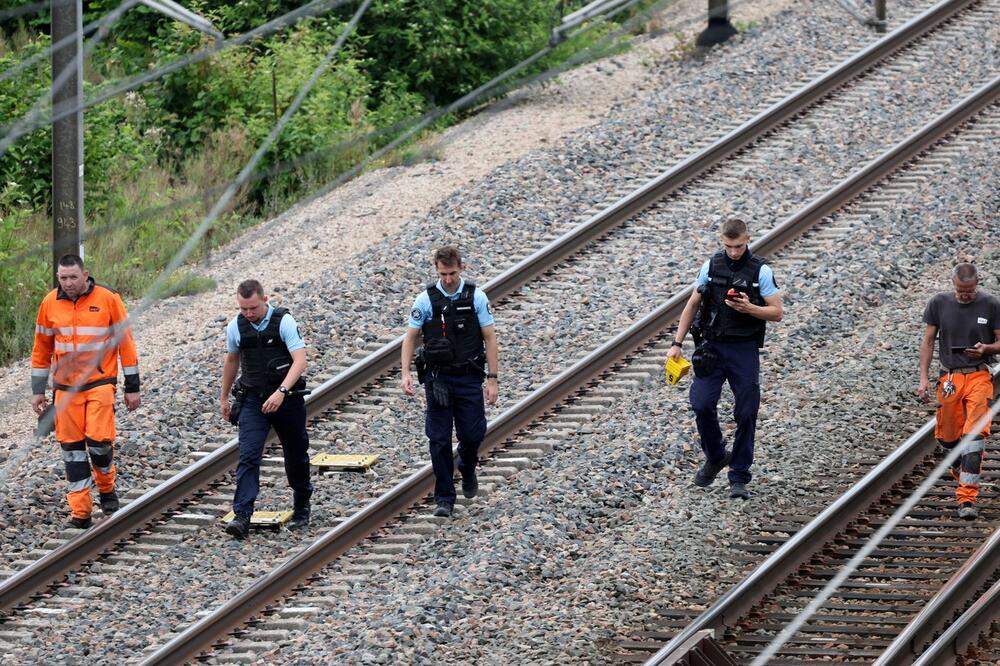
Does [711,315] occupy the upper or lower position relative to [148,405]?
upper

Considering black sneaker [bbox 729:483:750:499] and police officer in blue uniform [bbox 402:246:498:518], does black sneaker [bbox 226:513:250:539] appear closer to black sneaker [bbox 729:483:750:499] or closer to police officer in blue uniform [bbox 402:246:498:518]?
police officer in blue uniform [bbox 402:246:498:518]

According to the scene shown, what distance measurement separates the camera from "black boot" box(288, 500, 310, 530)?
37.8 feet

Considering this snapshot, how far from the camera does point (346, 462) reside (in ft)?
40.1

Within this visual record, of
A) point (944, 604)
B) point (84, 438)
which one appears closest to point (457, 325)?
point (84, 438)

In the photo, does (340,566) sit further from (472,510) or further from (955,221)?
(955,221)

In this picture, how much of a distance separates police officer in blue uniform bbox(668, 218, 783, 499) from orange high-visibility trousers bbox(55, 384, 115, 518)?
3754 millimetres

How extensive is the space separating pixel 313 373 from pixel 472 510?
276 cm

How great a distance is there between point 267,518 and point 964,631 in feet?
15.3

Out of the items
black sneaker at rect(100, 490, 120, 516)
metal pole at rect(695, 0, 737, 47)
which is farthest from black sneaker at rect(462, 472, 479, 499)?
metal pole at rect(695, 0, 737, 47)

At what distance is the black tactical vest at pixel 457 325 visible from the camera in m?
11.3

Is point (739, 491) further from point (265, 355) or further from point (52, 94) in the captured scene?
point (52, 94)

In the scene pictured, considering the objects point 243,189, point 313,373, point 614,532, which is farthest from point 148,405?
point 243,189

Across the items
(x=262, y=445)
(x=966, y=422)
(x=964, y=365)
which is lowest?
(x=966, y=422)

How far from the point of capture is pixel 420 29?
839 inches
